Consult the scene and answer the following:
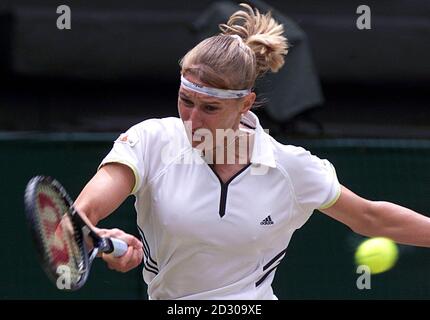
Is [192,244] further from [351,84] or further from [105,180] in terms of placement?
[351,84]

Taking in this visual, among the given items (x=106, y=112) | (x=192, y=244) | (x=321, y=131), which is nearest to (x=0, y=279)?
(x=106, y=112)

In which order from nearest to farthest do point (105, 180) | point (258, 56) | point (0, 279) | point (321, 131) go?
point (105, 180) → point (258, 56) → point (0, 279) → point (321, 131)

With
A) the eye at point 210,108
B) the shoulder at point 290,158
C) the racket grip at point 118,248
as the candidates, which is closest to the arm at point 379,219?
the shoulder at point 290,158

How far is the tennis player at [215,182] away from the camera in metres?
3.54

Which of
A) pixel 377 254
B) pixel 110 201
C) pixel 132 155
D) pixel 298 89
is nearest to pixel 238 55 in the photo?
pixel 132 155

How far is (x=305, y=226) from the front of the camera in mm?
5992

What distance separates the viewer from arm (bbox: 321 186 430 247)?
3.88 m

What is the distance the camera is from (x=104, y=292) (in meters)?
6.00

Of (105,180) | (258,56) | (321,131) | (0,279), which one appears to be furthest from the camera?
(321,131)

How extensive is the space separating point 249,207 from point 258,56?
20.1 inches

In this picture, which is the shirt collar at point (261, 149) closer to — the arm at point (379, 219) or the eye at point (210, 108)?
the eye at point (210, 108)

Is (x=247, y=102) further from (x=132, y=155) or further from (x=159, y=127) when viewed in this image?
(x=132, y=155)

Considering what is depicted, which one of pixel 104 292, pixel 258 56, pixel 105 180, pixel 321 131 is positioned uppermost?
pixel 258 56

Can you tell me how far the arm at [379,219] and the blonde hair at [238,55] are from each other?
1.75 ft
